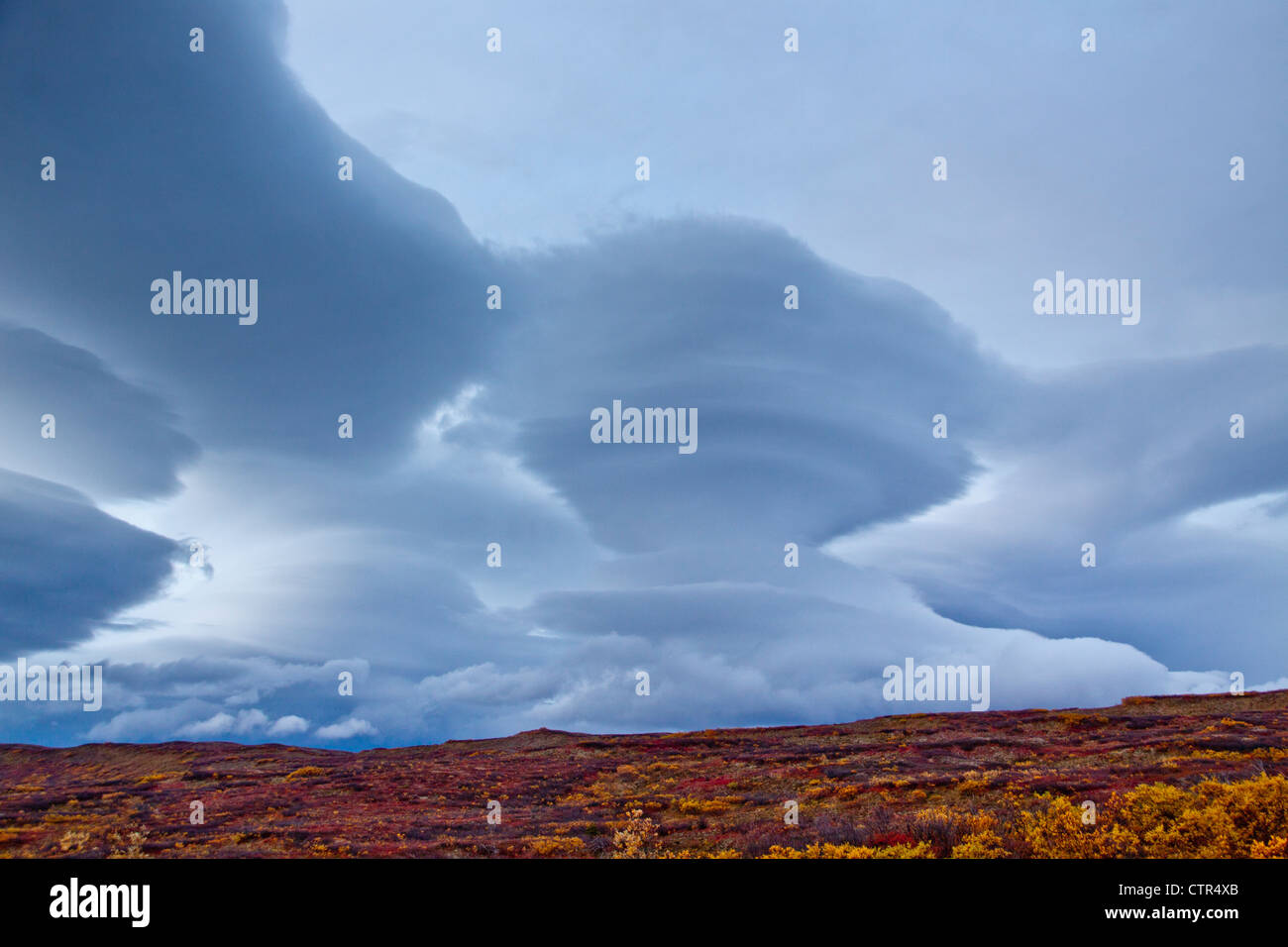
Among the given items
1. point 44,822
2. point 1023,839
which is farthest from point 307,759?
point 1023,839

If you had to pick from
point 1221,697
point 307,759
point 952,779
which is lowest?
point 307,759

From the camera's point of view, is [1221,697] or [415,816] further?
[1221,697]

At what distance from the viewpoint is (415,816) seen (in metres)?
22.6

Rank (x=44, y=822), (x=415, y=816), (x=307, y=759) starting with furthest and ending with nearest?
(x=307, y=759) → (x=44, y=822) → (x=415, y=816)

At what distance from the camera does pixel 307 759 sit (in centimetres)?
5138

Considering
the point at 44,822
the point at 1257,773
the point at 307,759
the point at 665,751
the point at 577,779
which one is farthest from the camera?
the point at 307,759

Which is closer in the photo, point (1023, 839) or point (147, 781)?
point (1023, 839)

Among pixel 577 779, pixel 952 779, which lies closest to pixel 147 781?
pixel 577 779

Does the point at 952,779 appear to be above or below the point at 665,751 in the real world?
above
